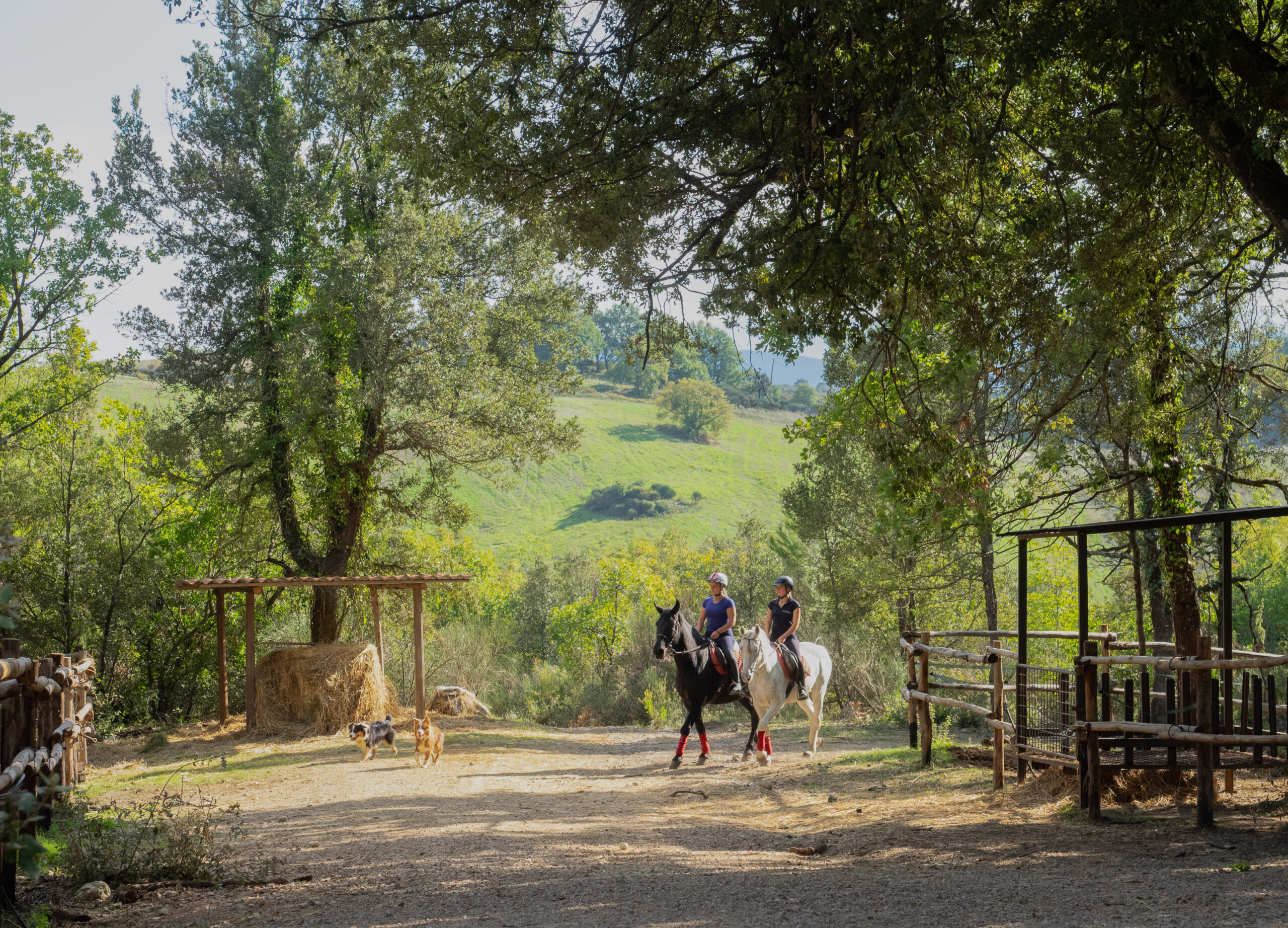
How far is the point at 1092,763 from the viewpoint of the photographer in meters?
7.18

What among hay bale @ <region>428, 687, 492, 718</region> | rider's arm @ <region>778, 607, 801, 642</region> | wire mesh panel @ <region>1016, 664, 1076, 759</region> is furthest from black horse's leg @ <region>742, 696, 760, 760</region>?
hay bale @ <region>428, 687, 492, 718</region>

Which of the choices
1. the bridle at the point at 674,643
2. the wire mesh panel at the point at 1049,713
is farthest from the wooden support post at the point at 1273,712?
the bridle at the point at 674,643

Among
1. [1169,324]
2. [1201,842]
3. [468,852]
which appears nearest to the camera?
[1201,842]

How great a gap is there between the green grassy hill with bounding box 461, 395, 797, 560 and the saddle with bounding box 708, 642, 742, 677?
46.3 m

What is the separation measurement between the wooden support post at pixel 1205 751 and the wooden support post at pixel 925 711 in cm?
375

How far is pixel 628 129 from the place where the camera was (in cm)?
714

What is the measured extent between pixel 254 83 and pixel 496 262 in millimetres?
5877

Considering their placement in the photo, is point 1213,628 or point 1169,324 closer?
point 1169,324

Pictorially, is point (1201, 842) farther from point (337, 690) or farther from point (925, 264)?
point (337, 690)

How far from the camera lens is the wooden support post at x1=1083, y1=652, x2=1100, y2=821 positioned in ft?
23.3

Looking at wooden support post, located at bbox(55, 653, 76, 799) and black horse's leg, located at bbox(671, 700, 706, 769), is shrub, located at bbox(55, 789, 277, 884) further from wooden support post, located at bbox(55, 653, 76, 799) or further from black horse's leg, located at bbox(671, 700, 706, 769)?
black horse's leg, located at bbox(671, 700, 706, 769)

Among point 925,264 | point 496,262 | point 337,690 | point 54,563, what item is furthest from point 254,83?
point 925,264

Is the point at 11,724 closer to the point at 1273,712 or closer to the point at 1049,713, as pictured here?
the point at 1273,712

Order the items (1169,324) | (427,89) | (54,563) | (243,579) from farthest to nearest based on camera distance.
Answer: (54,563), (243,579), (1169,324), (427,89)
